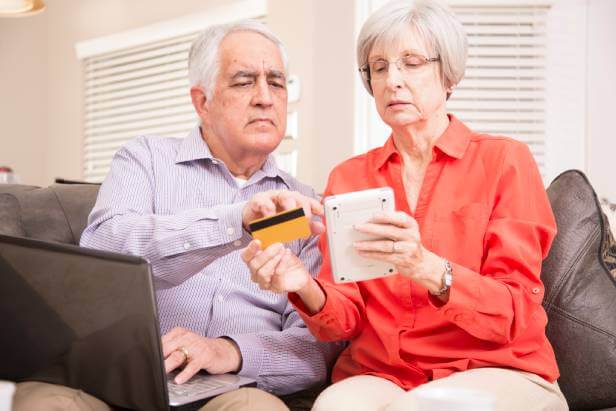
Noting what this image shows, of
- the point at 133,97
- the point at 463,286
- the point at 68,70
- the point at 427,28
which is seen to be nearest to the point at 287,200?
the point at 463,286

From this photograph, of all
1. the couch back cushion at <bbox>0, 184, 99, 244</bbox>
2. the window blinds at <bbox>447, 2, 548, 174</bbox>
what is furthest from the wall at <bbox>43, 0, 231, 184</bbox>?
the couch back cushion at <bbox>0, 184, 99, 244</bbox>

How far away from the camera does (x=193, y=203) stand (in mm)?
1775

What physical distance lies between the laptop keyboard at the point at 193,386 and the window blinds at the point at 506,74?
186cm

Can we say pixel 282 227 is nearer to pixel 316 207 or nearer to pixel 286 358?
pixel 316 207

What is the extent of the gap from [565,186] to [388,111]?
49 cm

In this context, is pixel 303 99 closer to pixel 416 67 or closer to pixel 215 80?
pixel 215 80

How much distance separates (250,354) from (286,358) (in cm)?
11

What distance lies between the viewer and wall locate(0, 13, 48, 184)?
4.39 meters

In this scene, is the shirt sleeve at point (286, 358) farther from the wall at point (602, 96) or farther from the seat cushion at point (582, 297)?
the wall at point (602, 96)

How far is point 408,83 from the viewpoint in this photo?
1.52m

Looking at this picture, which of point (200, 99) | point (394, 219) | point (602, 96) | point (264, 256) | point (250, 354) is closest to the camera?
point (394, 219)

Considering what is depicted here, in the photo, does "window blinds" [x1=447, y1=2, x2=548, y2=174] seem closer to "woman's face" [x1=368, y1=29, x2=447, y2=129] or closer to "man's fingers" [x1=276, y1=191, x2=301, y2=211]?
"woman's face" [x1=368, y1=29, x2=447, y2=129]

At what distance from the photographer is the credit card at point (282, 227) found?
3.86 feet

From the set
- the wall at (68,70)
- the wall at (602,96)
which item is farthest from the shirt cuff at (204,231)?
the wall at (68,70)
